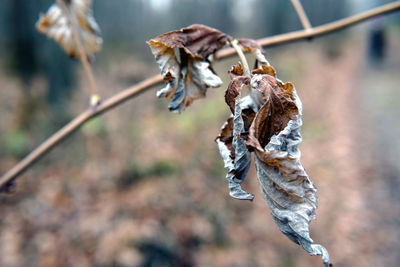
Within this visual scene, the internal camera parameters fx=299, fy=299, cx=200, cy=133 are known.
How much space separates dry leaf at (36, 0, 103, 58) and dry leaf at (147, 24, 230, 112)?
70 cm

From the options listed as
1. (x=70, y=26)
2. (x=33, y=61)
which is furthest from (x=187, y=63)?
(x=33, y=61)

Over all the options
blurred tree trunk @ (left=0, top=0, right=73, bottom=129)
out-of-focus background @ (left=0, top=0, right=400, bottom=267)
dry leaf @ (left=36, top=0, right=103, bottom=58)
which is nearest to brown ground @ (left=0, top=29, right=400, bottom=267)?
out-of-focus background @ (left=0, top=0, right=400, bottom=267)

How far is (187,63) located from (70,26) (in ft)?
2.47

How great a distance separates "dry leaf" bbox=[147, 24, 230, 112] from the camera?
0.72 metres

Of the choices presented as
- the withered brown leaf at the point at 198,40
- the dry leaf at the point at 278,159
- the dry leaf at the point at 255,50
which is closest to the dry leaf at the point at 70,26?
the withered brown leaf at the point at 198,40

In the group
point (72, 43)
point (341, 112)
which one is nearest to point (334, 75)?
point (341, 112)

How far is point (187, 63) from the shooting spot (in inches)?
30.3

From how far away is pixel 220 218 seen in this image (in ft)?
13.1

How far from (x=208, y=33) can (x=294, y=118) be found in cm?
33

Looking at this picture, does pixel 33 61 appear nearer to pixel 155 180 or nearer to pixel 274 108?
→ pixel 155 180

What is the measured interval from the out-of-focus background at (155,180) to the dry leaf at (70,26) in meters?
2.46

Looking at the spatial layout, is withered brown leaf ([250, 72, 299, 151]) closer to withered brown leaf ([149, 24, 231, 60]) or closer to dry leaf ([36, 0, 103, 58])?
withered brown leaf ([149, 24, 231, 60])

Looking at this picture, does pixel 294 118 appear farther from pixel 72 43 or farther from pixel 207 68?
pixel 72 43

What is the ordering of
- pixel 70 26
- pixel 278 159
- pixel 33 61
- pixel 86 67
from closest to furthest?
1. pixel 278 159
2. pixel 86 67
3. pixel 70 26
4. pixel 33 61
